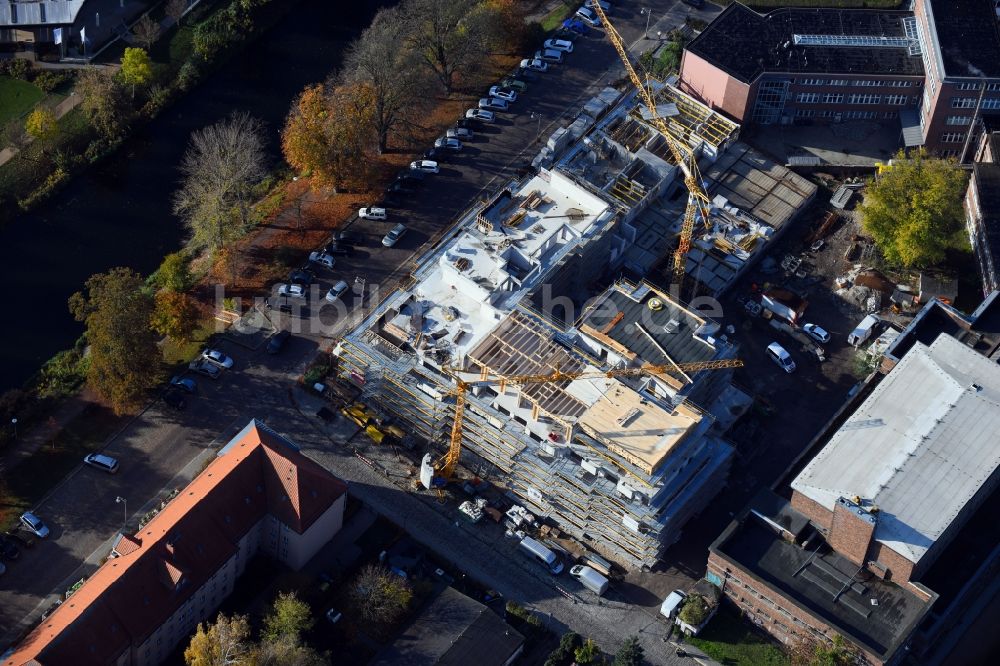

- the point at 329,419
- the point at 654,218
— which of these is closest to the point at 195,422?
the point at 329,419

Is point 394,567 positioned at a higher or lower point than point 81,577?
higher

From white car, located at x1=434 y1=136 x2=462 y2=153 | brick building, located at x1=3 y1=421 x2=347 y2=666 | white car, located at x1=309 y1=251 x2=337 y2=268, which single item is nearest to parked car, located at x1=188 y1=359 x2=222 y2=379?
brick building, located at x1=3 y1=421 x2=347 y2=666

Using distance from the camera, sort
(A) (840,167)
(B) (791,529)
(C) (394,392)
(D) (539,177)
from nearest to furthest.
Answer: (B) (791,529) < (C) (394,392) < (D) (539,177) < (A) (840,167)

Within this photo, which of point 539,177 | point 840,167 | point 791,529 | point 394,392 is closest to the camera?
point 791,529

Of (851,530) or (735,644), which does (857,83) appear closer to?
(851,530)

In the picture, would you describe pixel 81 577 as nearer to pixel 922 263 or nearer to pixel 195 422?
pixel 195 422

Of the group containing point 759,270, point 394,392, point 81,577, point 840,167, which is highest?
point 840,167

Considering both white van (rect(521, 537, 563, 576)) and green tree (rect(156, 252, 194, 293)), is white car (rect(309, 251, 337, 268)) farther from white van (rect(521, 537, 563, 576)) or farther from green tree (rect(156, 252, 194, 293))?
white van (rect(521, 537, 563, 576))
